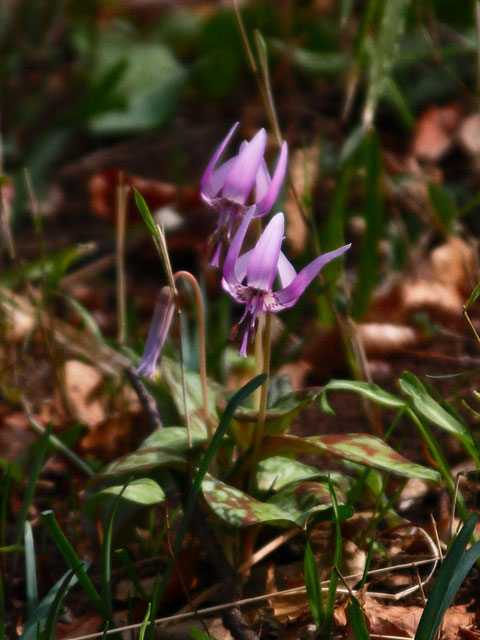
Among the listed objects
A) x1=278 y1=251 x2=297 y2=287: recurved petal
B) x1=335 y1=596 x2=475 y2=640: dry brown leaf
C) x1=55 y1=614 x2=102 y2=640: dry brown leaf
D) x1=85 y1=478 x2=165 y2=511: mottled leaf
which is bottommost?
x1=55 y1=614 x2=102 y2=640: dry brown leaf

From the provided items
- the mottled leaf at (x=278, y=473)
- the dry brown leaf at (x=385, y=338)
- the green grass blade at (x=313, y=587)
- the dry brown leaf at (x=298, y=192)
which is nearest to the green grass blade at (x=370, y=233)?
the dry brown leaf at (x=385, y=338)

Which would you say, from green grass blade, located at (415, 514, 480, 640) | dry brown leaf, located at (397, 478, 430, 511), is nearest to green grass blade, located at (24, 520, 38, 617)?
green grass blade, located at (415, 514, 480, 640)

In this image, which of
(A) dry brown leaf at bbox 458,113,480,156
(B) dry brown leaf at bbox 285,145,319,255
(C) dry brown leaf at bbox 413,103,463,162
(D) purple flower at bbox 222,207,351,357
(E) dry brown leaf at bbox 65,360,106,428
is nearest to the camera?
(D) purple flower at bbox 222,207,351,357

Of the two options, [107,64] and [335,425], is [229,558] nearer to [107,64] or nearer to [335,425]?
[335,425]

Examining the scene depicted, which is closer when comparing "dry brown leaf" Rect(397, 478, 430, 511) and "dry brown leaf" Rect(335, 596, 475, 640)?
"dry brown leaf" Rect(335, 596, 475, 640)

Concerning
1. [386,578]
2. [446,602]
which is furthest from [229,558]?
[446,602]

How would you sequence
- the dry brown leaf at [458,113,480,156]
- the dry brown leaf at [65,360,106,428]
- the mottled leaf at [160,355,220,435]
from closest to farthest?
the mottled leaf at [160,355,220,435]
the dry brown leaf at [65,360,106,428]
the dry brown leaf at [458,113,480,156]

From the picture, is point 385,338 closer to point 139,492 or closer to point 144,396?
point 144,396

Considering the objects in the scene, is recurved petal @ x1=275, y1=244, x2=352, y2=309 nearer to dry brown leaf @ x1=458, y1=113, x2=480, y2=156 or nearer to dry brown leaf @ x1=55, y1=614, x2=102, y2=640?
dry brown leaf @ x1=55, y1=614, x2=102, y2=640
